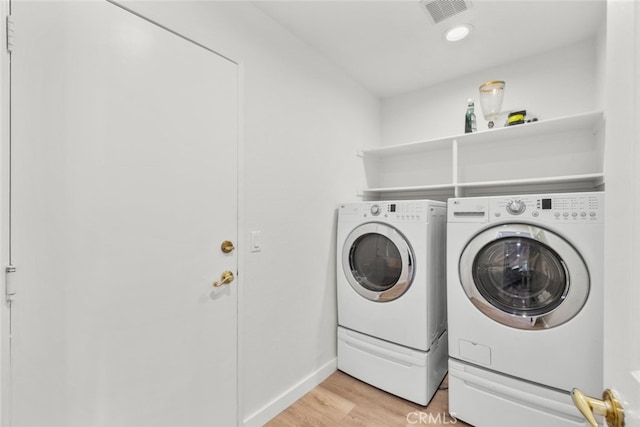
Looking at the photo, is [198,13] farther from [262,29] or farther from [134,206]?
[134,206]

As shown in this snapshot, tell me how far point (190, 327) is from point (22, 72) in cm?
112

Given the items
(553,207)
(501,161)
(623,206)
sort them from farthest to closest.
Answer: (501,161), (553,207), (623,206)

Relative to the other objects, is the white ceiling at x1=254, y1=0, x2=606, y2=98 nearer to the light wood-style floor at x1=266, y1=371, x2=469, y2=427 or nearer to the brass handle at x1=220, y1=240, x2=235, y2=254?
the brass handle at x1=220, y1=240, x2=235, y2=254

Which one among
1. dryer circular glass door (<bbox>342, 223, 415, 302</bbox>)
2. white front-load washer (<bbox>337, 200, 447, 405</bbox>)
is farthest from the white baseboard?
dryer circular glass door (<bbox>342, 223, 415, 302</bbox>)

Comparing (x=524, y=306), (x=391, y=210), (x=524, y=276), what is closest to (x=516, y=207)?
(x=524, y=276)

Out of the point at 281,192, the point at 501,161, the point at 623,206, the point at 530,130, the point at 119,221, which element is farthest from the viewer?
the point at 501,161

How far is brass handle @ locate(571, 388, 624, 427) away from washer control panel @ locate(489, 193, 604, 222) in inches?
46.7

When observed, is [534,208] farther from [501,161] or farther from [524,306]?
[501,161]

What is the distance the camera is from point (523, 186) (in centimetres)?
217

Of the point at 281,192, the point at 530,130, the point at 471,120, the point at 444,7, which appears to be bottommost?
the point at 281,192

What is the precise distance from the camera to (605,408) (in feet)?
1.48

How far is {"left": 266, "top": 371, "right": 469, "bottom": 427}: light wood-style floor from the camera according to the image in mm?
1646

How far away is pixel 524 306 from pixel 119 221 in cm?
197

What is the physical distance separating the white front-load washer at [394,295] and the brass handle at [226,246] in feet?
2.97
